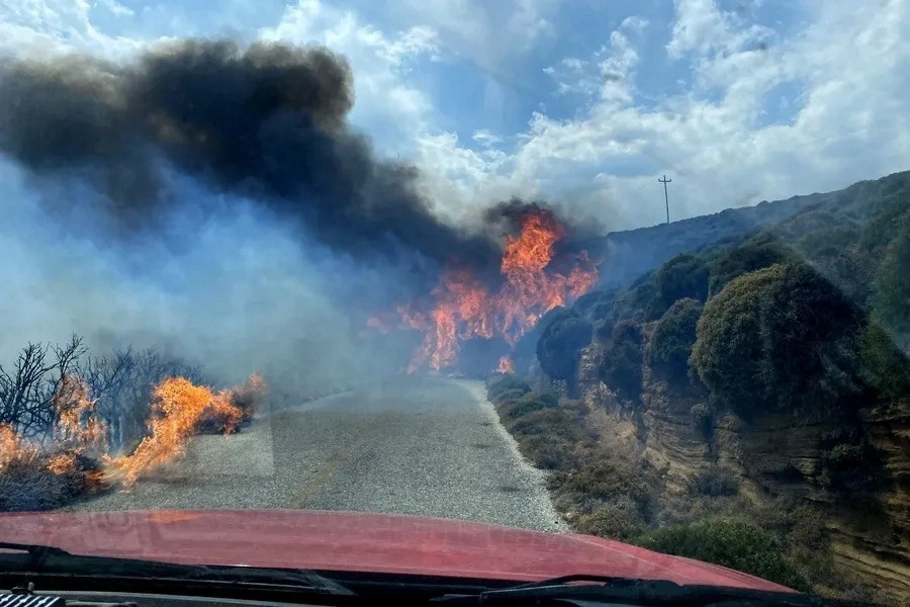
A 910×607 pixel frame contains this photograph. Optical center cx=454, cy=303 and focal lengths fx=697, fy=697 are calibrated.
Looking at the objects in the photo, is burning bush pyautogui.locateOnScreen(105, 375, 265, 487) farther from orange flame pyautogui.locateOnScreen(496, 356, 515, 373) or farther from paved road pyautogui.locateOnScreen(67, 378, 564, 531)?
orange flame pyautogui.locateOnScreen(496, 356, 515, 373)

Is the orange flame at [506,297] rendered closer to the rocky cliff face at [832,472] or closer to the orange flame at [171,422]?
the orange flame at [171,422]

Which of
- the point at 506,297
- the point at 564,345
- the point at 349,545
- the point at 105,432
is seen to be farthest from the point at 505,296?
the point at 349,545

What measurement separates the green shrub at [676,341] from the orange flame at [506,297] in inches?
→ 949

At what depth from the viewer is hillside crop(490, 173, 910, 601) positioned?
865 centimetres

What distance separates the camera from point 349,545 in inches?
119

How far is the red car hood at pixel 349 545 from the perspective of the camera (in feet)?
8.52

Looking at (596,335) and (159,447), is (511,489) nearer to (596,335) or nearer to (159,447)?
(159,447)

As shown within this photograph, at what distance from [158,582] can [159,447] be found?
14.0 metres

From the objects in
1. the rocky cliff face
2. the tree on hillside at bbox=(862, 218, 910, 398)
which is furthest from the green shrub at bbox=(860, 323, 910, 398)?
the rocky cliff face

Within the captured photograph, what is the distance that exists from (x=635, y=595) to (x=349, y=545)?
4.20 feet

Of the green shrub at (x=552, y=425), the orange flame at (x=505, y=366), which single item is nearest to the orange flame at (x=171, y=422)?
the green shrub at (x=552, y=425)

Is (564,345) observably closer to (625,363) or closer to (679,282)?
(625,363)

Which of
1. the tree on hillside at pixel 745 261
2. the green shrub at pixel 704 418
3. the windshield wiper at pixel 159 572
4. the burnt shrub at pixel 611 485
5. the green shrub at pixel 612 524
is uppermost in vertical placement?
the tree on hillside at pixel 745 261

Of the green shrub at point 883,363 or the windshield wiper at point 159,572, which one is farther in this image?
the green shrub at point 883,363
